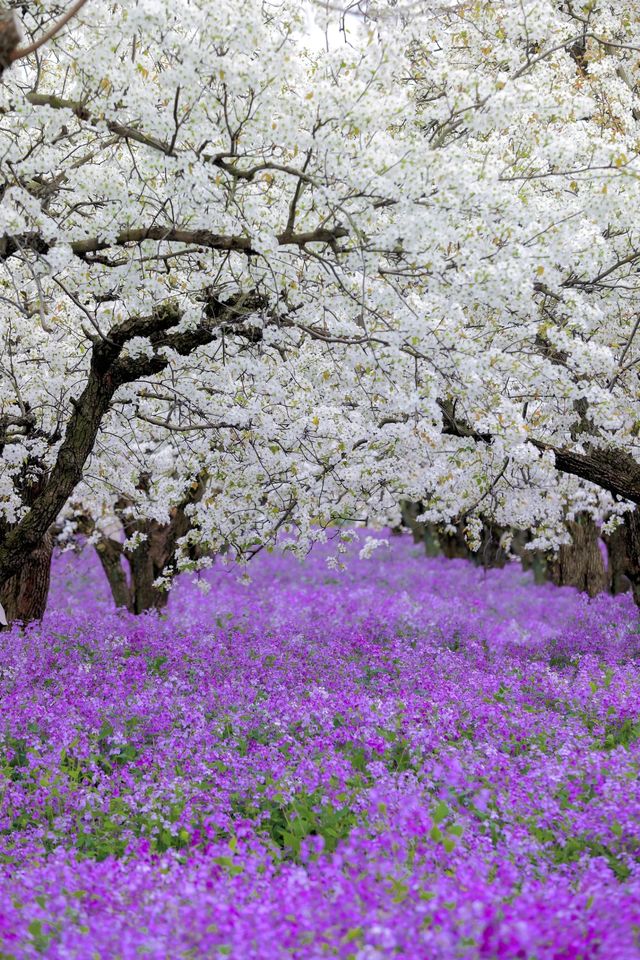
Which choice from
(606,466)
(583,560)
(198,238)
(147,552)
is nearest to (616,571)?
(583,560)

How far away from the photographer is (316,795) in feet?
25.3

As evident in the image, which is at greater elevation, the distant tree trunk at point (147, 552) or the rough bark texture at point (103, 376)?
the rough bark texture at point (103, 376)

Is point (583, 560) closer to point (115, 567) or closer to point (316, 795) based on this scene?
point (115, 567)

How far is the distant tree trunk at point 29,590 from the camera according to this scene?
Answer: 15125mm

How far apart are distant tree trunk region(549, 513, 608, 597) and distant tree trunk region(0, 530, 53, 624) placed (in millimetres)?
12265

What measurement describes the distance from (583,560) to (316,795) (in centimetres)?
1726

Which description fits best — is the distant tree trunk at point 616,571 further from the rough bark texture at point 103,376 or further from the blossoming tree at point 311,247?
the rough bark texture at point 103,376

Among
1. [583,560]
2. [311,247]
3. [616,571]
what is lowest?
[616,571]

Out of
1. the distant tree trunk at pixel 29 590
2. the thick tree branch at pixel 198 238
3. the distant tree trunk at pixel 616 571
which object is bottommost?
the distant tree trunk at pixel 29 590

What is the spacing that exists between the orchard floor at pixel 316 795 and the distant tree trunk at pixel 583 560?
7.55m

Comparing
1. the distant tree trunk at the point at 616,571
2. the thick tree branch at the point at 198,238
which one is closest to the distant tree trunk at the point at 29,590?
the thick tree branch at the point at 198,238

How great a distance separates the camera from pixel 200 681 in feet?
38.1

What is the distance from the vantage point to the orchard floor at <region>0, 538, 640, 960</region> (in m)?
4.80

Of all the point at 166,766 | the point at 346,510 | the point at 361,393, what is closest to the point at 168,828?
the point at 166,766
